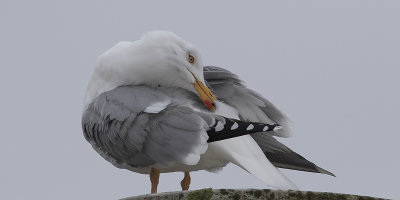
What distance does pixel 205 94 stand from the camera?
6352mm

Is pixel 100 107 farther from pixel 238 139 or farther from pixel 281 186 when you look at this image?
pixel 281 186

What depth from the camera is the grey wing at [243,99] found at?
6.61 metres

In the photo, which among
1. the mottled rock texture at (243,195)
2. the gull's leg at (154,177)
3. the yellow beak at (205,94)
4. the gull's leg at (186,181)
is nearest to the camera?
the mottled rock texture at (243,195)

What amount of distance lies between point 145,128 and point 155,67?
0.80 metres

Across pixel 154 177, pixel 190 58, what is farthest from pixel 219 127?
pixel 190 58

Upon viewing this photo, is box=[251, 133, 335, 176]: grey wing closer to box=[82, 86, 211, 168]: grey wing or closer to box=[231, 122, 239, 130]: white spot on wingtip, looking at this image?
box=[82, 86, 211, 168]: grey wing

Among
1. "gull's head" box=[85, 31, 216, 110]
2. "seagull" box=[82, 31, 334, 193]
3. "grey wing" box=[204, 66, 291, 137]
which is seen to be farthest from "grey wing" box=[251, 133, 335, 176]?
"gull's head" box=[85, 31, 216, 110]

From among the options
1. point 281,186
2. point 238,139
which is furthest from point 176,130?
point 281,186

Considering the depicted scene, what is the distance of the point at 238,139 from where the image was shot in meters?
6.10

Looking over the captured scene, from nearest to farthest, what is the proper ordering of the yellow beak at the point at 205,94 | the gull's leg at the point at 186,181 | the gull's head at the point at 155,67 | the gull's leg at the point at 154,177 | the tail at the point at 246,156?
the tail at the point at 246,156
the yellow beak at the point at 205,94
the gull's leg at the point at 154,177
the gull's head at the point at 155,67
the gull's leg at the point at 186,181

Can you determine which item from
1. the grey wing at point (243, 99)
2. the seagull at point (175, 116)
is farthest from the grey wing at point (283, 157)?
the grey wing at point (243, 99)

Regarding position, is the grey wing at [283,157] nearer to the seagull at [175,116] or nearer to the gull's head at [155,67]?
the seagull at [175,116]

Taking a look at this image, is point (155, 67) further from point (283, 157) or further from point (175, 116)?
point (283, 157)

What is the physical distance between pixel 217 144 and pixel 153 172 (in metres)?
0.75
